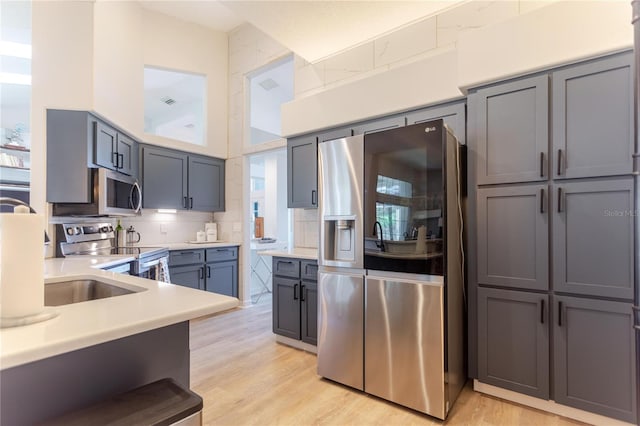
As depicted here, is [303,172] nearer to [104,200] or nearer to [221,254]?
[221,254]

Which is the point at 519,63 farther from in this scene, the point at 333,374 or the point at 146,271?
the point at 146,271

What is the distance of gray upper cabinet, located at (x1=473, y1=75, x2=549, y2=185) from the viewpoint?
6.25ft

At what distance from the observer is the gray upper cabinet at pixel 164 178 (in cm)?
385

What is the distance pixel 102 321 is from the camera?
0.82m

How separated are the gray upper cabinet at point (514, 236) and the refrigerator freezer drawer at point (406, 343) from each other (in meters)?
0.51

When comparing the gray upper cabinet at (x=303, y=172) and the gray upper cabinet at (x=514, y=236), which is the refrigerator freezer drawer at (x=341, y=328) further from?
the gray upper cabinet at (x=303, y=172)

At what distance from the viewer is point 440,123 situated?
1.84 meters

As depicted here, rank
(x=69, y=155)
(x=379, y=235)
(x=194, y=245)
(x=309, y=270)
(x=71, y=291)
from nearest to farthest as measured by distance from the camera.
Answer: (x=71, y=291) < (x=379, y=235) < (x=69, y=155) < (x=309, y=270) < (x=194, y=245)

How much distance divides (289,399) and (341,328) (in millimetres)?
580

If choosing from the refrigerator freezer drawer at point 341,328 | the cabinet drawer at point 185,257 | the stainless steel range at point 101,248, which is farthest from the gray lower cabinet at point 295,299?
the cabinet drawer at point 185,257

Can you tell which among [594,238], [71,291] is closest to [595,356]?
[594,238]

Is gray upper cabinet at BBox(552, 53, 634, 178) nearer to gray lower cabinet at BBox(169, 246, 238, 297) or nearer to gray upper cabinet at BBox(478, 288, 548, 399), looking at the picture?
gray upper cabinet at BBox(478, 288, 548, 399)

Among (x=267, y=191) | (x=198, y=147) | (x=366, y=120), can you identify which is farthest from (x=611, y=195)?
(x=267, y=191)

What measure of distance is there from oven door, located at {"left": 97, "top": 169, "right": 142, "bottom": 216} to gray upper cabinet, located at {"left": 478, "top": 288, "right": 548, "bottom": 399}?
327cm
